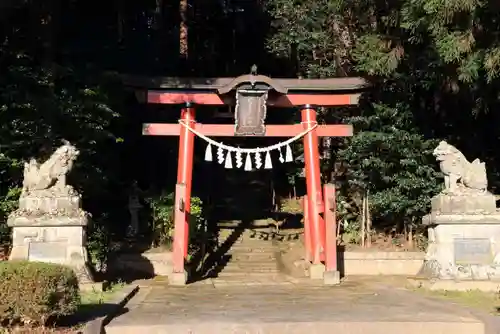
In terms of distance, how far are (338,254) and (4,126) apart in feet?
27.4

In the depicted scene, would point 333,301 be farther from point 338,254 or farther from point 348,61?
point 348,61

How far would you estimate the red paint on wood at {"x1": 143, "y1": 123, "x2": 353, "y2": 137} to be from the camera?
45.3ft

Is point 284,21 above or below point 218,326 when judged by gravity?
above

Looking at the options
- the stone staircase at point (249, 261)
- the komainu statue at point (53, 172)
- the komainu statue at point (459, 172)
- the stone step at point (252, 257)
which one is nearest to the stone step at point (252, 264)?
the stone staircase at point (249, 261)

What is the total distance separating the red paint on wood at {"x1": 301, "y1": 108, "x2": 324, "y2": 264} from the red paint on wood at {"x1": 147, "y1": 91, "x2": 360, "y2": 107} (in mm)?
357

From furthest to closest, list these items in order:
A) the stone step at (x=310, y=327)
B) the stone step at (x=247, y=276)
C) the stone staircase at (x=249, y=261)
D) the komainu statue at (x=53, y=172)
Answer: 1. the stone step at (x=247, y=276)
2. the stone staircase at (x=249, y=261)
3. the komainu statue at (x=53, y=172)
4. the stone step at (x=310, y=327)

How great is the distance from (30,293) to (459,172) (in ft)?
29.1

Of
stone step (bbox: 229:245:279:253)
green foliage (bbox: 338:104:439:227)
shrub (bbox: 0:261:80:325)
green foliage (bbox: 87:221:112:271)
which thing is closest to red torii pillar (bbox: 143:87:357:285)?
green foliage (bbox: 338:104:439:227)

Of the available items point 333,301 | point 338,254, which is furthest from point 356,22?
point 333,301

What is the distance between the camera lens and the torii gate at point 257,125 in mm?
12945

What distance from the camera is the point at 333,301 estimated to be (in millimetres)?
9836

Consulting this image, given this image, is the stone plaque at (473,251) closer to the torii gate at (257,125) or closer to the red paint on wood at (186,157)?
the torii gate at (257,125)

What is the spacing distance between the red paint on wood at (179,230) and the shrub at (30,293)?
21.0ft

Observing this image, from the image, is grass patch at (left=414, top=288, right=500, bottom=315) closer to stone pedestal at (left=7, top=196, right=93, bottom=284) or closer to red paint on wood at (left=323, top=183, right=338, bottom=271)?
red paint on wood at (left=323, top=183, right=338, bottom=271)
